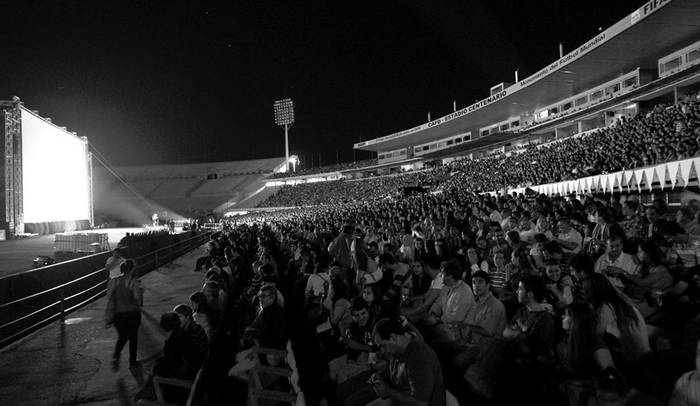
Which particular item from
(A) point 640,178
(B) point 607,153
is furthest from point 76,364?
(B) point 607,153

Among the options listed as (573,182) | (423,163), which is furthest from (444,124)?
(573,182)

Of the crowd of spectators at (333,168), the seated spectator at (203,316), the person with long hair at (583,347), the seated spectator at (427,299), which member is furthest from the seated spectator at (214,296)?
the crowd of spectators at (333,168)

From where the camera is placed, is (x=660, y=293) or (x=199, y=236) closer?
(x=660, y=293)

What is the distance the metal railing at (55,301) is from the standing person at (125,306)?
2233 mm

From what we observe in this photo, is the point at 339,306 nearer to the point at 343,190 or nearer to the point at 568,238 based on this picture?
the point at 568,238

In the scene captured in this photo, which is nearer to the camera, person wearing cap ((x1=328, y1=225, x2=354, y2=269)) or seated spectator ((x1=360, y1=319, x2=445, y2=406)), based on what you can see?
seated spectator ((x1=360, y1=319, x2=445, y2=406))

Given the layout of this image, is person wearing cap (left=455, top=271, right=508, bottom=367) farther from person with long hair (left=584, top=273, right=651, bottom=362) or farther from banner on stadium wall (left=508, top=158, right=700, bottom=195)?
banner on stadium wall (left=508, top=158, right=700, bottom=195)

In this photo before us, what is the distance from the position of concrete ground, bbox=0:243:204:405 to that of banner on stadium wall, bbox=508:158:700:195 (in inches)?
468

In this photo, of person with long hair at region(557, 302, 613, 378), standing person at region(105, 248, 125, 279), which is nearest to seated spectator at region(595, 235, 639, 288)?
person with long hair at region(557, 302, 613, 378)

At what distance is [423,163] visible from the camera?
5438 centimetres

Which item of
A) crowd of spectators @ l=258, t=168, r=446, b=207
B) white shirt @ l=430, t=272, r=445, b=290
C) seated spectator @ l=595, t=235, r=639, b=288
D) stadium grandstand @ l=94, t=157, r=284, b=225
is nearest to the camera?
seated spectator @ l=595, t=235, r=639, b=288

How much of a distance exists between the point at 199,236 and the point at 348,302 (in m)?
23.3

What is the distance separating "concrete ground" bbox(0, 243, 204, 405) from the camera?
18.3ft

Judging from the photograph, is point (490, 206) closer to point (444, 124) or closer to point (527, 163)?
point (527, 163)
